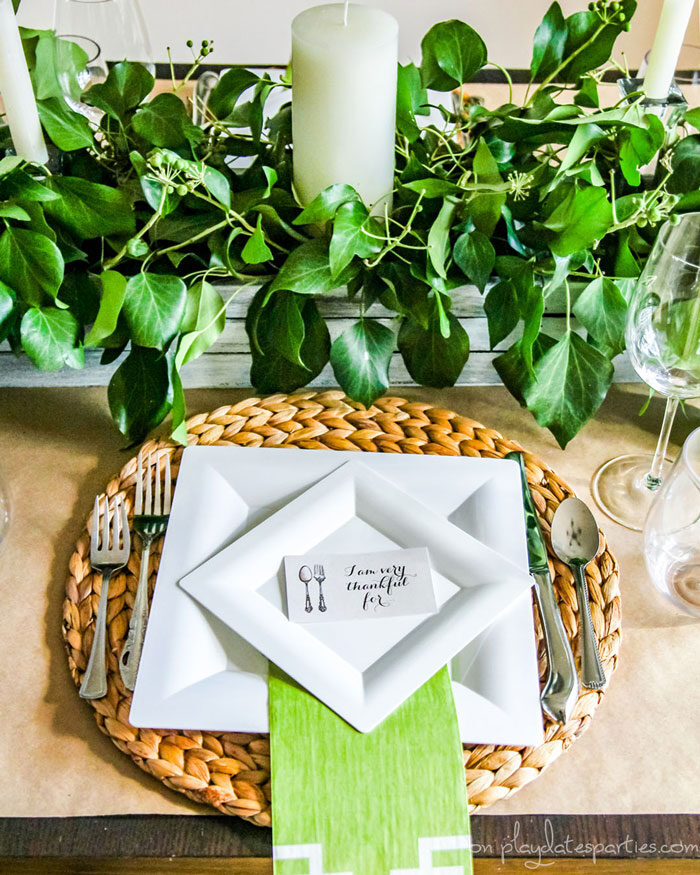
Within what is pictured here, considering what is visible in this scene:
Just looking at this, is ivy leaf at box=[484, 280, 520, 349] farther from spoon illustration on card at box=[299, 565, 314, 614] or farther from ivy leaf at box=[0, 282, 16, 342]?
ivy leaf at box=[0, 282, 16, 342]

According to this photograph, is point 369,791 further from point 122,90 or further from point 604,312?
point 122,90

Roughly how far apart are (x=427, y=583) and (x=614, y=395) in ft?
1.11

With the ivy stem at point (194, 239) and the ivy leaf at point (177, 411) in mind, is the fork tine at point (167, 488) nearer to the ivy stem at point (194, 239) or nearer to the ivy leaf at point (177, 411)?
the ivy leaf at point (177, 411)

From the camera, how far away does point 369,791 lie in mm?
448

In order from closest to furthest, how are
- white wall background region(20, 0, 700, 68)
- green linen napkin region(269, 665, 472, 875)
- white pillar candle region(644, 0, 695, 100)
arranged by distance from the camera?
green linen napkin region(269, 665, 472, 875) < white pillar candle region(644, 0, 695, 100) < white wall background region(20, 0, 700, 68)

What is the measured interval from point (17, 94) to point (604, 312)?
1.62ft

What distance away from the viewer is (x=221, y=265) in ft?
2.06

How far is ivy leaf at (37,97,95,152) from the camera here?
25.1 inches

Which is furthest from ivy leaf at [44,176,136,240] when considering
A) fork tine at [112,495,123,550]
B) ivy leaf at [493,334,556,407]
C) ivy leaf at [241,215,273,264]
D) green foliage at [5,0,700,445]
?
ivy leaf at [493,334,556,407]

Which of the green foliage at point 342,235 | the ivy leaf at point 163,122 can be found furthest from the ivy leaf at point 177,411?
the ivy leaf at point 163,122

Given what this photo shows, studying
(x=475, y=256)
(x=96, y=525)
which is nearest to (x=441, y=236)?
(x=475, y=256)

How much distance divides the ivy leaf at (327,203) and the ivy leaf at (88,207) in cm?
14

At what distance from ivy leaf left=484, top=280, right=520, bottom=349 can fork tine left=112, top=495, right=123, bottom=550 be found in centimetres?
33

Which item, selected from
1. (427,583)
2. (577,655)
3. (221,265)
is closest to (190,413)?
(221,265)
